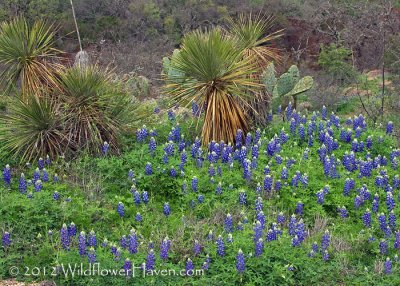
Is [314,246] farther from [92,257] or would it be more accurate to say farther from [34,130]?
[34,130]

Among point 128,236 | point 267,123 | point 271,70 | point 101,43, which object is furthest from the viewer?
point 101,43

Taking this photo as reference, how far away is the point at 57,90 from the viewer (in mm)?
8102

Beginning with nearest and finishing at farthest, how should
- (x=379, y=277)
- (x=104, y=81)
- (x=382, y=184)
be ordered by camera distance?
(x=379, y=277), (x=382, y=184), (x=104, y=81)

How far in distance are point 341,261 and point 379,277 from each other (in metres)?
0.36

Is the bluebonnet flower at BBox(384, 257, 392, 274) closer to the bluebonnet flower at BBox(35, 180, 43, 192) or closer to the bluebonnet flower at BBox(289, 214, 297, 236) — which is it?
the bluebonnet flower at BBox(289, 214, 297, 236)

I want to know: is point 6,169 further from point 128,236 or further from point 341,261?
point 341,261

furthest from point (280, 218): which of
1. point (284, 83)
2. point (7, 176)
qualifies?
point (284, 83)

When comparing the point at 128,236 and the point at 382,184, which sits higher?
the point at 382,184

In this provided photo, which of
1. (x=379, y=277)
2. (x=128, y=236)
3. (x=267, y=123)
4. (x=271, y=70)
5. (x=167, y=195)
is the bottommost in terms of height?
(x=379, y=277)

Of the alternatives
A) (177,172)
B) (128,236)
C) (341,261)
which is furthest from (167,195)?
(341,261)

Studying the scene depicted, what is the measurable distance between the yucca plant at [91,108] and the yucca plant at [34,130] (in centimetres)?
15

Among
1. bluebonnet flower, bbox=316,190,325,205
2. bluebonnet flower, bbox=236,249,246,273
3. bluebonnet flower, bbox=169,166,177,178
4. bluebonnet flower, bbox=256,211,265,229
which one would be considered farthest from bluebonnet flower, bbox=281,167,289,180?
bluebonnet flower, bbox=236,249,246,273

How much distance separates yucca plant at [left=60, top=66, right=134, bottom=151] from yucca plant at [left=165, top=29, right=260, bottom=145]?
783mm

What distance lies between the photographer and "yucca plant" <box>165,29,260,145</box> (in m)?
7.90
